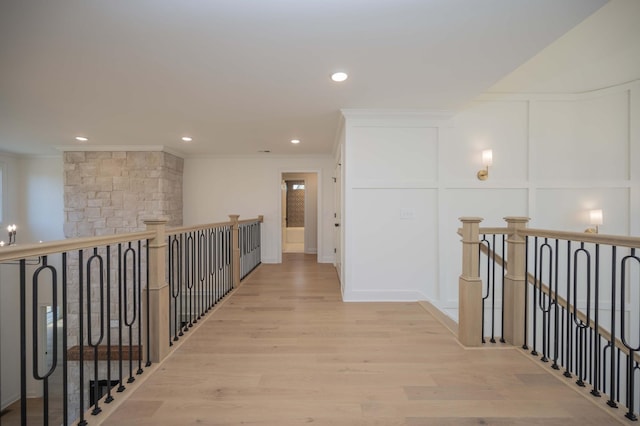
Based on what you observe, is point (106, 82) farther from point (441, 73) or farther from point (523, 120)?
point (523, 120)

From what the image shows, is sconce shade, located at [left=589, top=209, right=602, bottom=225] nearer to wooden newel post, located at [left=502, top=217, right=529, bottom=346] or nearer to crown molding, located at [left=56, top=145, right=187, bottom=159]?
wooden newel post, located at [left=502, top=217, right=529, bottom=346]

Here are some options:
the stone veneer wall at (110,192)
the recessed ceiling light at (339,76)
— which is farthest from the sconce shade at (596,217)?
the stone veneer wall at (110,192)

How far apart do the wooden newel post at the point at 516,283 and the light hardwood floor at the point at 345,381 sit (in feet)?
0.59

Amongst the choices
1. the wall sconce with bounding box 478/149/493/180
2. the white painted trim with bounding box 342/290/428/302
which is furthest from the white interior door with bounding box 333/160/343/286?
the wall sconce with bounding box 478/149/493/180

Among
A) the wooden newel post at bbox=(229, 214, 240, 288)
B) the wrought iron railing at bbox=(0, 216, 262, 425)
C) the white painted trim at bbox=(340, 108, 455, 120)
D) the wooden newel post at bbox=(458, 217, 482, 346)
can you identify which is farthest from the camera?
the wooden newel post at bbox=(229, 214, 240, 288)

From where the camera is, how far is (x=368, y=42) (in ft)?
6.98

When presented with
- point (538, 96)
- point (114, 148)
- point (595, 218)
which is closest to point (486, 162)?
point (538, 96)

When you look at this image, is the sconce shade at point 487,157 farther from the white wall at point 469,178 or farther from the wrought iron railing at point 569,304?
the wrought iron railing at point 569,304

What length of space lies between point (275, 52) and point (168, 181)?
Answer: 4.28 metres

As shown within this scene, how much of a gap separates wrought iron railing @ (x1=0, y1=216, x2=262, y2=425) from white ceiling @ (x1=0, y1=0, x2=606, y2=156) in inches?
53.7

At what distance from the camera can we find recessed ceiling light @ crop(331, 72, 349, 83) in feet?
8.50

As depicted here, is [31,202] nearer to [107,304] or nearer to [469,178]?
[107,304]

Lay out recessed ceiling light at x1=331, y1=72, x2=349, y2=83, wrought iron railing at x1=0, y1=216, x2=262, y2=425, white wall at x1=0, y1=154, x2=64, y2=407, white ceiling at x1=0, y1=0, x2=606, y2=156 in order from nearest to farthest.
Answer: wrought iron railing at x1=0, y1=216, x2=262, y2=425 < white ceiling at x1=0, y1=0, x2=606, y2=156 < recessed ceiling light at x1=331, y1=72, x2=349, y2=83 < white wall at x1=0, y1=154, x2=64, y2=407

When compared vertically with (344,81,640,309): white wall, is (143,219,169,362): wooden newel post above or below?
below
